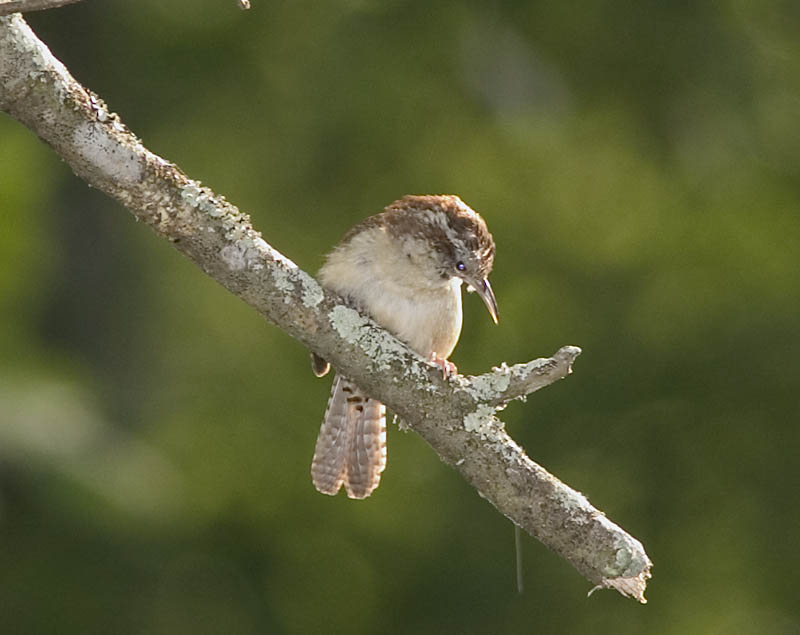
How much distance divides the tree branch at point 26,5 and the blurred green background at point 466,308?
353 centimetres

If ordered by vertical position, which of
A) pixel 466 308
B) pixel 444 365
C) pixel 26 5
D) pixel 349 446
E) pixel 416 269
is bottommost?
pixel 26 5

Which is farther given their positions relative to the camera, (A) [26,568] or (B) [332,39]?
(B) [332,39]

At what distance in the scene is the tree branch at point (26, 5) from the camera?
11.1 ft

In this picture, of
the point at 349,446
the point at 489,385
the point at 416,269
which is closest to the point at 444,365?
the point at 416,269

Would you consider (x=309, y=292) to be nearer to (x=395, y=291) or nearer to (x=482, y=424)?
(x=482, y=424)

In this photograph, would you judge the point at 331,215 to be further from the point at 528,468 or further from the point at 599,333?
the point at 528,468

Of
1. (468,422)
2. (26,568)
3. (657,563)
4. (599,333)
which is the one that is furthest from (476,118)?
(468,422)

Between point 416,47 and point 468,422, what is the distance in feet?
19.6

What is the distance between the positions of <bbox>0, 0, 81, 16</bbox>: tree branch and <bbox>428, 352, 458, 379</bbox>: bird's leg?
159cm

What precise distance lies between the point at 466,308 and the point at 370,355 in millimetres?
4699

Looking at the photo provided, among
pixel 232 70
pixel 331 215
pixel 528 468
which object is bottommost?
pixel 528 468

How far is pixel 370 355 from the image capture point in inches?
165

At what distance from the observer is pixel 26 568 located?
7.73 metres

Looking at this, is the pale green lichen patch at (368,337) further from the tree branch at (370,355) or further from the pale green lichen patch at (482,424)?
the pale green lichen patch at (482,424)
